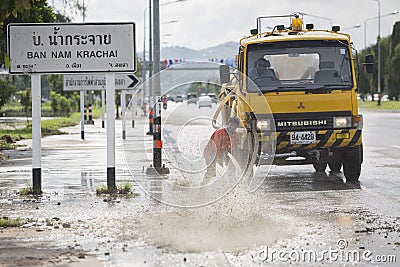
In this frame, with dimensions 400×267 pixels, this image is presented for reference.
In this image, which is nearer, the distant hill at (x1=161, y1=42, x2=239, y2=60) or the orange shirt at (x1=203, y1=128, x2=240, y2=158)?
the orange shirt at (x1=203, y1=128, x2=240, y2=158)

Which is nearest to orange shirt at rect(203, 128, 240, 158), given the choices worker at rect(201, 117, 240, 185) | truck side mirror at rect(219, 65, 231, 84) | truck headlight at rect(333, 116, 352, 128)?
worker at rect(201, 117, 240, 185)

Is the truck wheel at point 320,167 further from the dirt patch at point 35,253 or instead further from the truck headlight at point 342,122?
the dirt patch at point 35,253

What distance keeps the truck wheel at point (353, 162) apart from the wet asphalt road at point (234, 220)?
366mm

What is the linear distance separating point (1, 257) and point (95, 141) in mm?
23350

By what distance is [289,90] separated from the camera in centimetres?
1502

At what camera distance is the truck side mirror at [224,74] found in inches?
597

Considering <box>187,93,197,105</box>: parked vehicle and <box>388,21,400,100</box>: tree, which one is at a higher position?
<box>388,21,400,100</box>: tree

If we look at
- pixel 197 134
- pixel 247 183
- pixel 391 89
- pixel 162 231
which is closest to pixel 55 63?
pixel 197 134

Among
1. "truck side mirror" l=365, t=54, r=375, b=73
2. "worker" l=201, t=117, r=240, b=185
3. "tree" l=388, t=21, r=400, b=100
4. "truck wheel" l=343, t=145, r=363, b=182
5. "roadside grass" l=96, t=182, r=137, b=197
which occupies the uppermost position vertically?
"tree" l=388, t=21, r=400, b=100

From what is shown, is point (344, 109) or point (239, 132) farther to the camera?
point (344, 109)

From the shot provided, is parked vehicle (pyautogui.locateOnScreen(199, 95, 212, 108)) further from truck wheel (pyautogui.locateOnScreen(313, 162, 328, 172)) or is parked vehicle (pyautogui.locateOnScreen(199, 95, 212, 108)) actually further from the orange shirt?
truck wheel (pyautogui.locateOnScreen(313, 162, 328, 172))

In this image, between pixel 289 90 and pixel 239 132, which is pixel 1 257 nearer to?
pixel 239 132

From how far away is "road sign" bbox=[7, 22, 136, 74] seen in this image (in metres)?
13.7

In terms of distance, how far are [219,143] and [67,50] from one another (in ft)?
10.1
